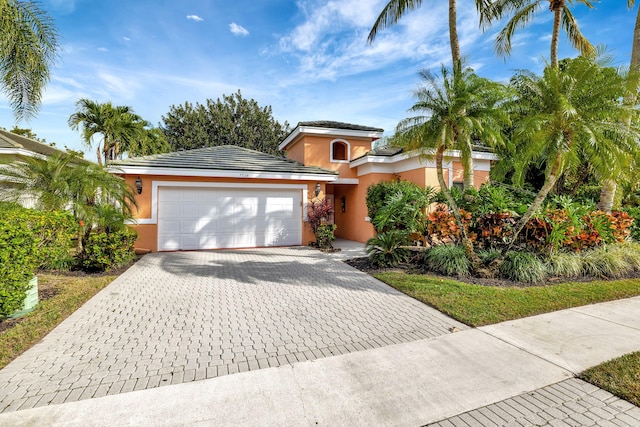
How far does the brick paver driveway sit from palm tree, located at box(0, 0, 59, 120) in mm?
4821

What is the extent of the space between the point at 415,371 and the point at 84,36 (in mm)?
10942

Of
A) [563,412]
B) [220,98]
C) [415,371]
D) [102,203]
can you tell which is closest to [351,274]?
[415,371]

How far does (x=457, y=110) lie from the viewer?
655 cm

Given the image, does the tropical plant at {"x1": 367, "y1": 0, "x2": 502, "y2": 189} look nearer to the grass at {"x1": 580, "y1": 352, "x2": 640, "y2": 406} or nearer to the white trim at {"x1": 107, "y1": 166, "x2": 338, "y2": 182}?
the grass at {"x1": 580, "y1": 352, "x2": 640, "y2": 406}

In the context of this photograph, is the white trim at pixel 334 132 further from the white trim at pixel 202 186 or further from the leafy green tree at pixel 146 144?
the leafy green tree at pixel 146 144

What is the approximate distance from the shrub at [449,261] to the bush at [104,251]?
8.37 meters

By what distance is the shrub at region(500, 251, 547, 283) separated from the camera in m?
6.57

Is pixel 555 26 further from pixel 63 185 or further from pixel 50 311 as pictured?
pixel 50 311

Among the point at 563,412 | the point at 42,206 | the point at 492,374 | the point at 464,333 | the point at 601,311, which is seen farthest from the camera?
the point at 42,206

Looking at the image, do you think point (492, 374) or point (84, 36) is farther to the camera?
point (84, 36)

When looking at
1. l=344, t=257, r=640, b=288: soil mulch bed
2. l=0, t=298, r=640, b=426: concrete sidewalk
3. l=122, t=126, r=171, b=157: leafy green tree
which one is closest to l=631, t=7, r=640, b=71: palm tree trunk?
l=344, t=257, r=640, b=288: soil mulch bed

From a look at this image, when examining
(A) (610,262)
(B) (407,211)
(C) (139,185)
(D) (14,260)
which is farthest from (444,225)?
(C) (139,185)

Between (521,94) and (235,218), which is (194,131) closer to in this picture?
(235,218)

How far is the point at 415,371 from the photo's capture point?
316cm
